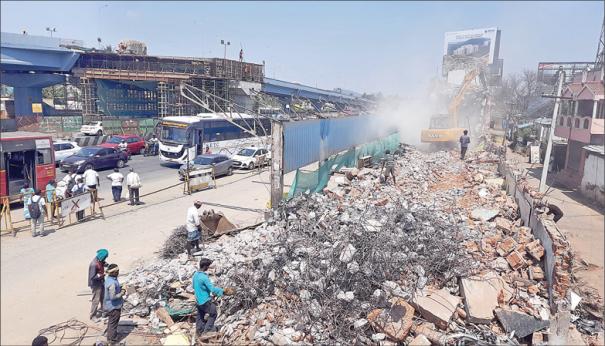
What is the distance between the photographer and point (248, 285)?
7.68 meters

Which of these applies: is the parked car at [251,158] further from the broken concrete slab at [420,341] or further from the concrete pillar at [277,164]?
the broken concrete slab at [420,341]

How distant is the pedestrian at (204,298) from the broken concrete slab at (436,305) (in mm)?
3350

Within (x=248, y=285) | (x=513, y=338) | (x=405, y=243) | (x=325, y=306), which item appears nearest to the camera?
(x=513, y=338)

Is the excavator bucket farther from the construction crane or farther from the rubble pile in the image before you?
the construction crane

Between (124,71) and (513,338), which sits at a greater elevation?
(124,71)

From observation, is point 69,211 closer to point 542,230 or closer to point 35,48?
point 542,230

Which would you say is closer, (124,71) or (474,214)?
(474,214)

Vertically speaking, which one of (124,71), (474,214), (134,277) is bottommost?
(134,277)

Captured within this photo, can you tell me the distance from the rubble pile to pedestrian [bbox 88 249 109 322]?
0.62 m

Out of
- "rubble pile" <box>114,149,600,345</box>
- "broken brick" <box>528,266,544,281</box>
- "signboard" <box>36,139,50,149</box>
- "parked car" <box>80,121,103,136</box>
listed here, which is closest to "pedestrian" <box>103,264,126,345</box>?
"rubble pile" <box>114,149,600,345</box>

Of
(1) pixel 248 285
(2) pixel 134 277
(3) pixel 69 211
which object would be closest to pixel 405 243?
(1) pixel 248 285

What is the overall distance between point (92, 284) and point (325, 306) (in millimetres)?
4005

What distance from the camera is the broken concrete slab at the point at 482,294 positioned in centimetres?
702

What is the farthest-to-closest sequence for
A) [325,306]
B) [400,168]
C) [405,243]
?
1. [400,168]
2. [405,243]
3. [325,306]
